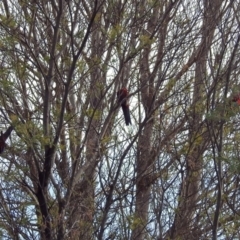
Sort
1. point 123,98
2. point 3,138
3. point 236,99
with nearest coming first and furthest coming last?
point 236,99 < point 3,138 < point 123,98

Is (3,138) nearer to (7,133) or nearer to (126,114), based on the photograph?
(7,133)

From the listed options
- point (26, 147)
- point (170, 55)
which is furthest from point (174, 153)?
point (26, 147)

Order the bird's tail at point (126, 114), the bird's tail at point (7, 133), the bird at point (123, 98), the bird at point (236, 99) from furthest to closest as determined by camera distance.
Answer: the bird's tail at point (126, 114), the bird at point (123, 98), the bird's tail at point (7, 133), the bird at point (236, 99)

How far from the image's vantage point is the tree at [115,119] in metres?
6.35

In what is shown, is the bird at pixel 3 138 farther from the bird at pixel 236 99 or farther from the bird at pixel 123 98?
the bird at pixel 236 99

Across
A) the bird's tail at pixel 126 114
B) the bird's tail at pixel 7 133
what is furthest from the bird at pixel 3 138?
the bird's tail at pixel 126 114

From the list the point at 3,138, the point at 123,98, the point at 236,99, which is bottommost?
the point at 236,99

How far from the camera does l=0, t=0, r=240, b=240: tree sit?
6348 mm

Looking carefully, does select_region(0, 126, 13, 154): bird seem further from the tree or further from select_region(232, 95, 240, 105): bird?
select_region(232, 95, 240, 105): bird

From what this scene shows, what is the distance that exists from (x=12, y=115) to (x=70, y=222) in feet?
4.33

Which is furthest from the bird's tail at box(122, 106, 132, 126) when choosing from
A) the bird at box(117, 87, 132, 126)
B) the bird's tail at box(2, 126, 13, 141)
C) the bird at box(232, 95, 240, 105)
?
the bird at box(232, 95, 240, 105)

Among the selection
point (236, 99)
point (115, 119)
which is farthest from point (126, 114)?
point (236, 99)

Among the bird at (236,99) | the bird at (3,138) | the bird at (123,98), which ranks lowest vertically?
the bird at (236,99)

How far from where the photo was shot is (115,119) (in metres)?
7.83
